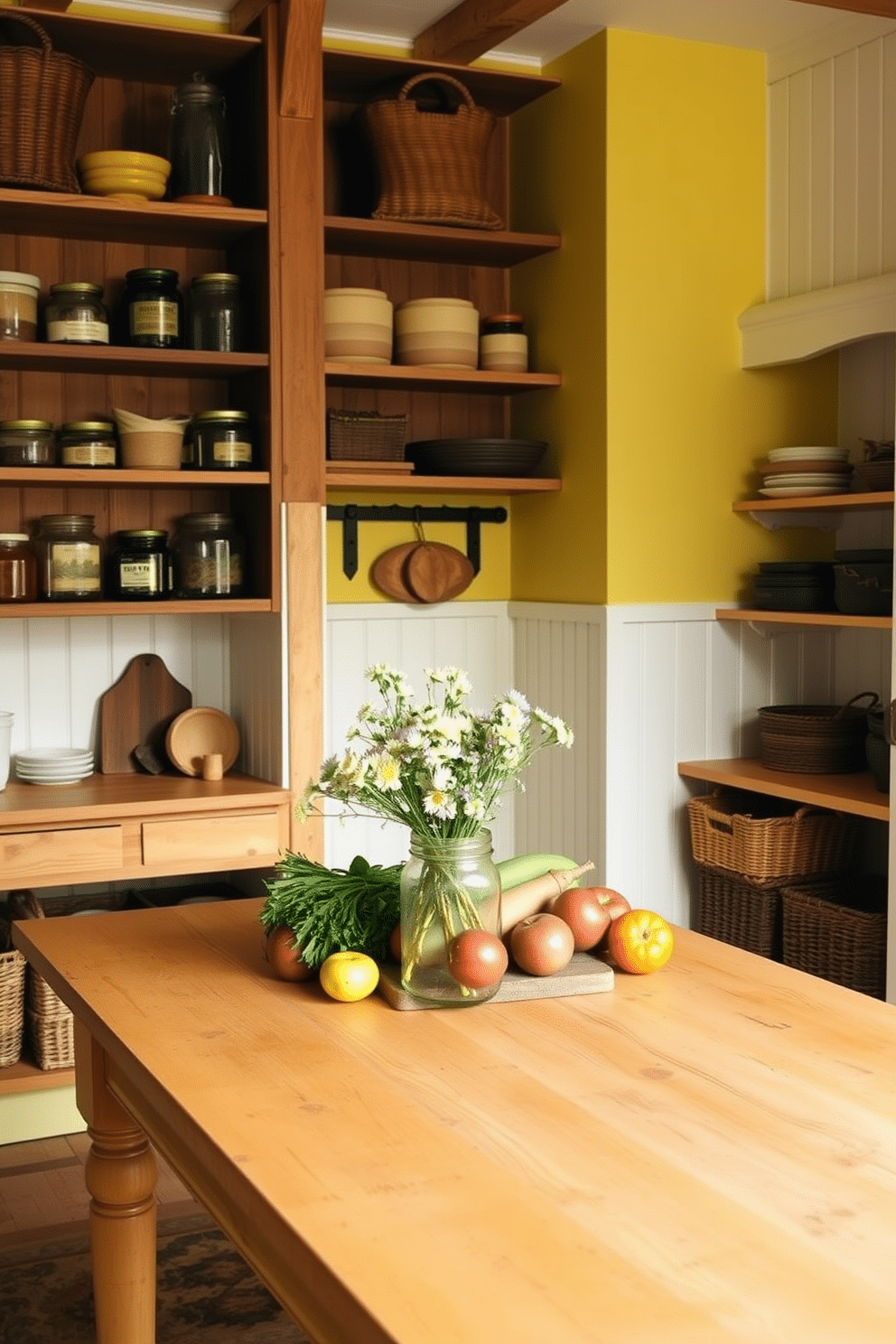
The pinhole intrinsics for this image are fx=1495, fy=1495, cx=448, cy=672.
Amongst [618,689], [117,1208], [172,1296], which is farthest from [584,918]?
[618,689]

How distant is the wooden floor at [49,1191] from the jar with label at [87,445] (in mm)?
1668

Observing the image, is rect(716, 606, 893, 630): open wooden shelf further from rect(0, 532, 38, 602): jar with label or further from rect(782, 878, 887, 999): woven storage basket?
rect(0, 532, 38, 602): jar with label

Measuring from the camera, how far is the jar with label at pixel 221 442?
379 centimetres

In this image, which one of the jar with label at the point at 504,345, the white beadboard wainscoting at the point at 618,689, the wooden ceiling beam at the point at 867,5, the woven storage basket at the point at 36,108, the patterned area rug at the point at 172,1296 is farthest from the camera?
the jar with label at the point at 504,345

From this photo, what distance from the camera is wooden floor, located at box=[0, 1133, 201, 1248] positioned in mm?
3184

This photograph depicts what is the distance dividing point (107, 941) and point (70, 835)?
1.29 m

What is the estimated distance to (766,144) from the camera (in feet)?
13.8

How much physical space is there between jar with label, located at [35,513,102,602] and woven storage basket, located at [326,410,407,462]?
0.70 meters

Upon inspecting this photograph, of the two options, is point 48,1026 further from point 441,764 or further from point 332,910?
point 441,764

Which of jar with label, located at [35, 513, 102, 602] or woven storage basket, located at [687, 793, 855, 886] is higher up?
jar with label, located at [35, 513, 102, 602]

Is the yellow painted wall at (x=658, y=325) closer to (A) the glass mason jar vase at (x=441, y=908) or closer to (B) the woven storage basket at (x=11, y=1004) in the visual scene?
(B) the woven storage basket at (x=11, y=1004)

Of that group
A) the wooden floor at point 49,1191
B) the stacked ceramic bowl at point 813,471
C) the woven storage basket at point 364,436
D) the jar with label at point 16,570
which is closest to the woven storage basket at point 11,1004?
the wooden floor at point 49,1191

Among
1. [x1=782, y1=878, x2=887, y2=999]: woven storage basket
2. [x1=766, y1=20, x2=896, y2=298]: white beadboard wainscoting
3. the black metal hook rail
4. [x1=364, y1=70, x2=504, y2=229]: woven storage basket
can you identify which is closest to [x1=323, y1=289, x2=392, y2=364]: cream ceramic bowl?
[x1=364, y1=70, x2=504, y2=229]: woven storage basket

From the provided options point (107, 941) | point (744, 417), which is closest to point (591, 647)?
point (744, 417)
